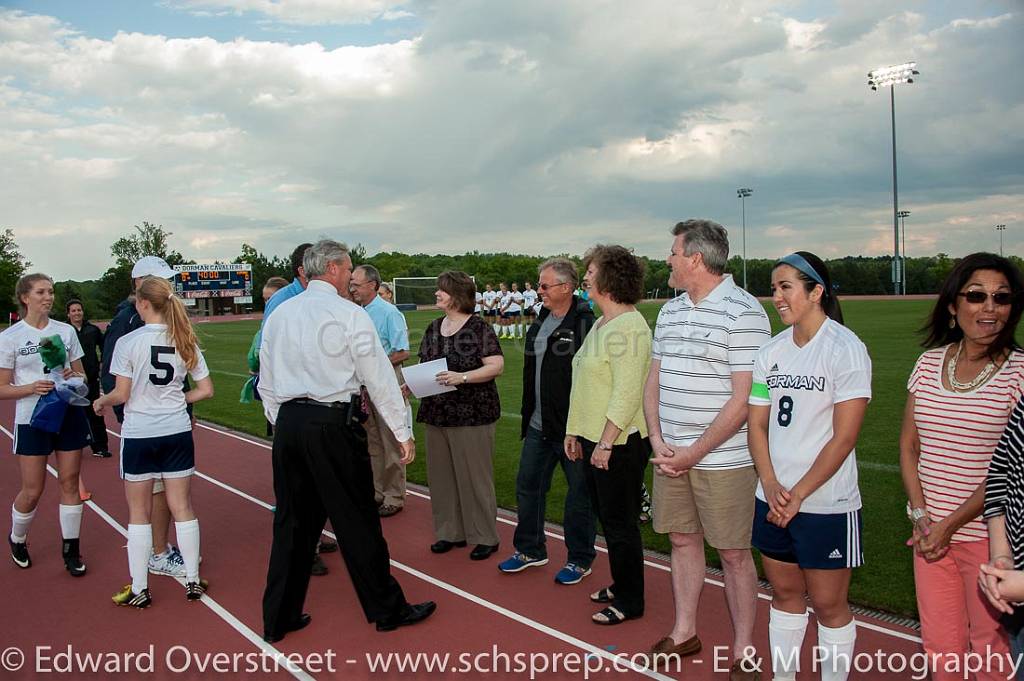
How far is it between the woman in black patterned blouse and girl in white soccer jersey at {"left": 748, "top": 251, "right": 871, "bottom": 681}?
2.58 metres

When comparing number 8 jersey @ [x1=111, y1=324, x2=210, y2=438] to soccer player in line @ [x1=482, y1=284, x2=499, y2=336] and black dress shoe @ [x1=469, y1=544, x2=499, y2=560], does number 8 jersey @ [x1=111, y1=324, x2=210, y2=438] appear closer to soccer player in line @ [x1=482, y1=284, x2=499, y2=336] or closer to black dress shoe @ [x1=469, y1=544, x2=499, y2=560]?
black dress shoe @ [x1=469, y1=544, x2=499, y2=560]

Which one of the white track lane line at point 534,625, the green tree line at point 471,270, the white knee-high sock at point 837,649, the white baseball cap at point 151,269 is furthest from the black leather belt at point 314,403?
the green tree line at point 471,270

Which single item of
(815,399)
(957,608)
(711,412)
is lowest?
(957,608)

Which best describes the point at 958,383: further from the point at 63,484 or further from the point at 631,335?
the point at 63,484

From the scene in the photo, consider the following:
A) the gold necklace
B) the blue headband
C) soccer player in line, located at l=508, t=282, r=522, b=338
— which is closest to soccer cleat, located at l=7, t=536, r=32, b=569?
the blue headband

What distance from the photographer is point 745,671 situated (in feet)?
11.9

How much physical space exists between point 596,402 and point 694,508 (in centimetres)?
A: 85

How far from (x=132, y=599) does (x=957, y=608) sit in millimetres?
4729

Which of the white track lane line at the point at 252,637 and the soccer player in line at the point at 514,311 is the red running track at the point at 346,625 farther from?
the soccer player in line at the point at 514,311

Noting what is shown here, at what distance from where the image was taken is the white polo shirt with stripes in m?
3.52

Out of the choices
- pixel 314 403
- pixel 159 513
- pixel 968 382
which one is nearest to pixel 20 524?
pixel 159 513

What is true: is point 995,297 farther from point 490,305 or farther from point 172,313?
point 490,305

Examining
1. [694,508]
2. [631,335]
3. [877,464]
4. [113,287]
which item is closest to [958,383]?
[694,508]

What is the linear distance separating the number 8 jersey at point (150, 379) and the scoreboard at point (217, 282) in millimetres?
68741
